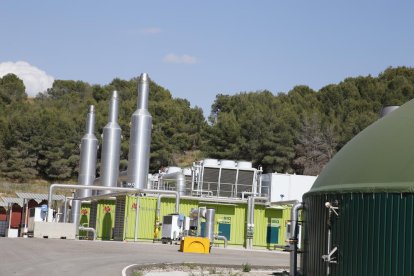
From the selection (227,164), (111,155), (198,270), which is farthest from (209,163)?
(198,270)

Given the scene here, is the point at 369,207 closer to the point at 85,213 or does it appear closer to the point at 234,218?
the point at 234,218

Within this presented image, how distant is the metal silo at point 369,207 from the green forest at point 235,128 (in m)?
60.3

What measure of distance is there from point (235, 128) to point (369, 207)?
7224 cm

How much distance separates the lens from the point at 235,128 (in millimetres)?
87562

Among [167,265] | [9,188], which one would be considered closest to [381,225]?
[167,265]

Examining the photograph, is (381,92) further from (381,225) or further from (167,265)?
(381,225)

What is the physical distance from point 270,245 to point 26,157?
51.2 meters

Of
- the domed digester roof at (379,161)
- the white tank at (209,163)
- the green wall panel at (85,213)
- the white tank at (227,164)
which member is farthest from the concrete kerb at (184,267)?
the green wall panel at (85,213)

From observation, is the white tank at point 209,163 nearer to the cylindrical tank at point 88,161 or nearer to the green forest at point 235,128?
the cylindrical tank at point 88,161

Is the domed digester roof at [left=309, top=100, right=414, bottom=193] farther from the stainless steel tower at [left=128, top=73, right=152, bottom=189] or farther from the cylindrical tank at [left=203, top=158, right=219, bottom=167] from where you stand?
the cylindrical tank at [left=203, top=158, right=219, bottom=167]

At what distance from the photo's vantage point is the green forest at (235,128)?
8412 cm

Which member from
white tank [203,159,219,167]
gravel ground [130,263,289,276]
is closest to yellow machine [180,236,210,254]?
gravel ground [130,263,289,276]

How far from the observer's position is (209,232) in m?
44.0

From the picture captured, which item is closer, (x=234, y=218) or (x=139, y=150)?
(x=234, y=218)
